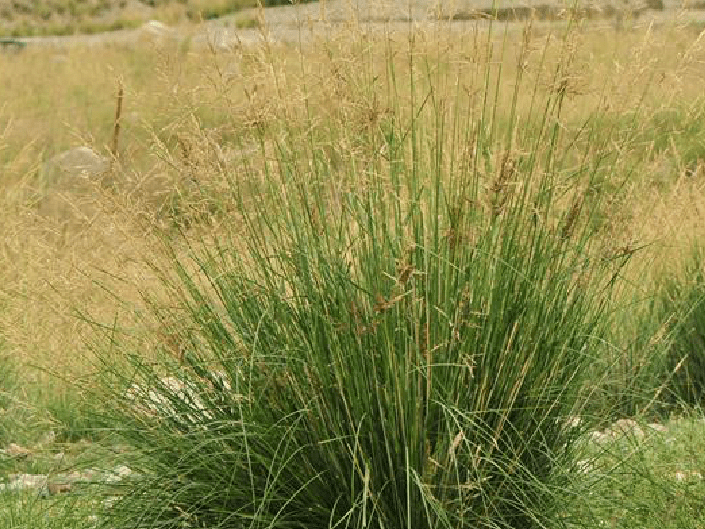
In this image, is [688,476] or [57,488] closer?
[688,476]

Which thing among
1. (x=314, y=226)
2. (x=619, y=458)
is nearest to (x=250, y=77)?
(x=314, y=226)

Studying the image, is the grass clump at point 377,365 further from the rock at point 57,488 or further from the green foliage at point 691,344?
the green foliage at point 691,344

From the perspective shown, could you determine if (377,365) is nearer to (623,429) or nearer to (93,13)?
(623,429)

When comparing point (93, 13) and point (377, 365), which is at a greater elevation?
point (377, 365)

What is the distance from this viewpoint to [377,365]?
3096 millimetres

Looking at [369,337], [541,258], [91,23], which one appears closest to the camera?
[369,337]

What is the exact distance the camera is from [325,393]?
3.09 m

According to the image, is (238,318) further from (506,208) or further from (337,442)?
(506,208)

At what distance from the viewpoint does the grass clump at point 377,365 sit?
3047mm

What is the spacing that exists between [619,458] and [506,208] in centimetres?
63

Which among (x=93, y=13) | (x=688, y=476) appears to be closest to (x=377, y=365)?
(x=688, y=476)

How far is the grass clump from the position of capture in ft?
10.00

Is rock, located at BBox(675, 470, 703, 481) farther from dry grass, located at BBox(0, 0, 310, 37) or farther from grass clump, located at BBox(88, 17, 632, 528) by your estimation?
dry grass, located at BBox(0, 0, 310, 37)

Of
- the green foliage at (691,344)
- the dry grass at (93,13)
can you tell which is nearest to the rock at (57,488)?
the green foliage at (691,344)
